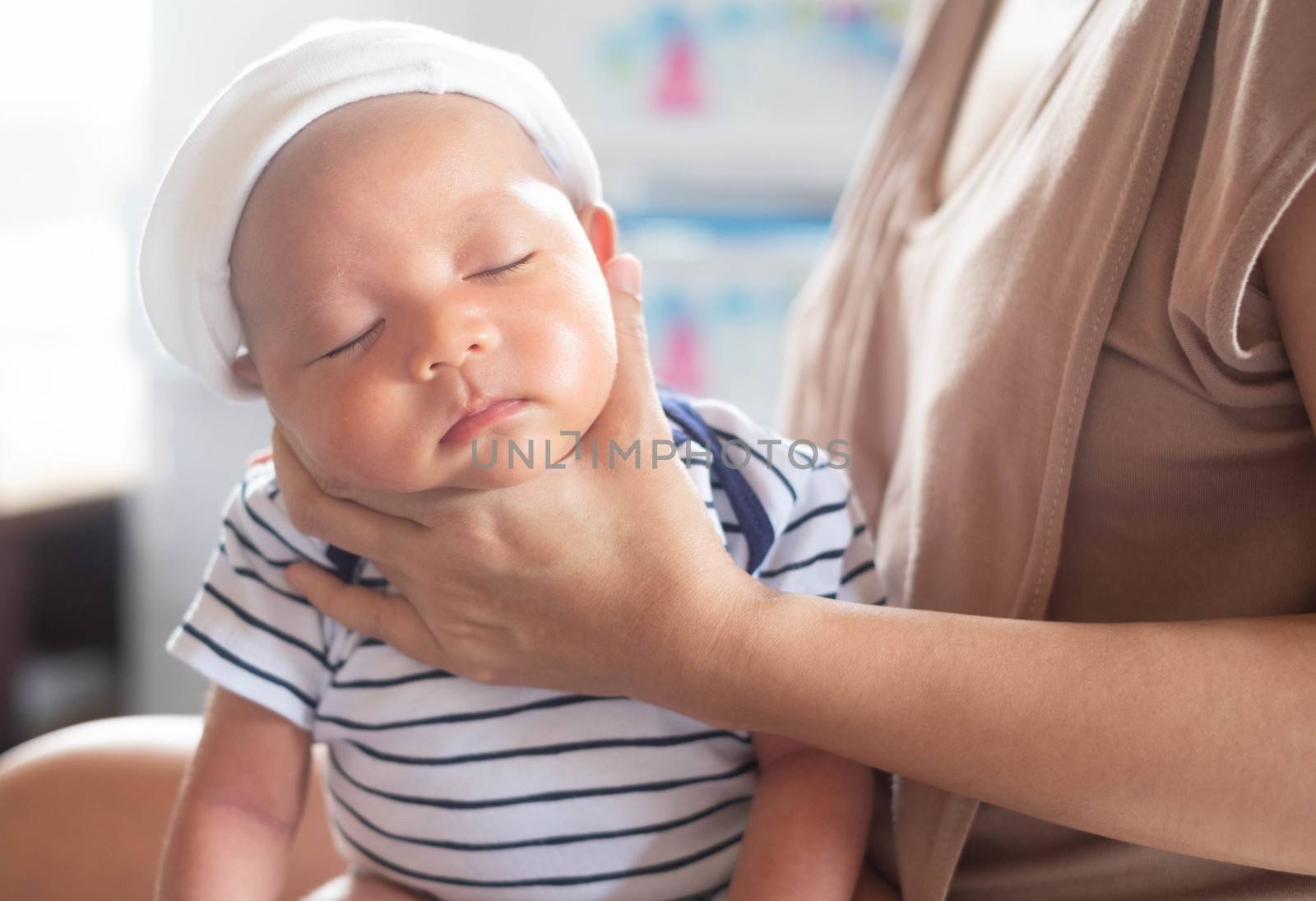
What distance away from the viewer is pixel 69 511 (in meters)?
2.03

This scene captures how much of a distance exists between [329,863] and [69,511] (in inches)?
50.5

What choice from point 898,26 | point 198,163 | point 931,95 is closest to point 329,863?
point 198,163

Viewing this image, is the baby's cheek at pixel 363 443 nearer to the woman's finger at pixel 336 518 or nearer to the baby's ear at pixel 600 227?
the woman's finger at pixel 336 518

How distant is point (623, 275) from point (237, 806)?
48cm

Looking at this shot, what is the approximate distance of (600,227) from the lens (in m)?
0.86

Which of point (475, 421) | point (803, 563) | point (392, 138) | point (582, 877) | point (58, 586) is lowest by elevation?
point (58, 586)

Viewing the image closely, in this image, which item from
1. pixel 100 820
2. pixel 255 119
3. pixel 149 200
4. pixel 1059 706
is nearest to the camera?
pixel 1059 706

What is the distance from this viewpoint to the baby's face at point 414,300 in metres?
0.68

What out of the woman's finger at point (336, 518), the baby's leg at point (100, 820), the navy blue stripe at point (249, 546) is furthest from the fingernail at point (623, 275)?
the baby's leg at point (100, 820)

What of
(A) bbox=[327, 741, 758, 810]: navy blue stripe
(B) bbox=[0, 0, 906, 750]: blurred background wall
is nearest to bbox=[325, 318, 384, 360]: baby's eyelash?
(A) bbox=[327, 741, 758, 810]: navy blue stripe

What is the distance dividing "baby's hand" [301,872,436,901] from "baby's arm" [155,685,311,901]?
0.04 metres

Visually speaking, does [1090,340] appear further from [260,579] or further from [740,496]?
[260,579]

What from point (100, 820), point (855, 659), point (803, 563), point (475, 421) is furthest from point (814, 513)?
point (100, 820)

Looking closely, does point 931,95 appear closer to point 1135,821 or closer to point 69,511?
point 1135,821
